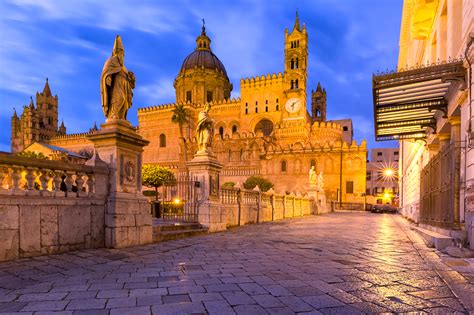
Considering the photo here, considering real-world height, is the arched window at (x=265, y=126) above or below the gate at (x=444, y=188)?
above

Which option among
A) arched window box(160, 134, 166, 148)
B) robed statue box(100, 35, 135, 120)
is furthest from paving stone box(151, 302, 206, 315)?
arched window box(160, 134, 166, 148)

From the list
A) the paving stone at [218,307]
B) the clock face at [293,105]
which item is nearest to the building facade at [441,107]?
the paving stone at [218,307]

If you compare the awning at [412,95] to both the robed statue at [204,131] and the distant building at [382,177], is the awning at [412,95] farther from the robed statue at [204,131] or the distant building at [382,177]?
the distant building at [382,177]

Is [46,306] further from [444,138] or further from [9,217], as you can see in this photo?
[444,138]

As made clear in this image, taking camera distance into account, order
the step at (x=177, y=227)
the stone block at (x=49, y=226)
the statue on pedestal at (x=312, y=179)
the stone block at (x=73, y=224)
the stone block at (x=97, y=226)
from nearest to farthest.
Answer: the stone block at (x=49, y=226)
the stone block at (x=73, y=224)
the stone block at (x=97, y=226)
the step at (x=177, y=227)
the statue on pedestal at (x=312, y=179)

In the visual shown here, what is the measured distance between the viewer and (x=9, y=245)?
532cm

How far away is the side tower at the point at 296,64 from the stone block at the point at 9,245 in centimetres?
5477

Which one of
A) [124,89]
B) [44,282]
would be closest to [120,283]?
[44,282]

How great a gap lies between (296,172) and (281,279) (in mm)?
45595

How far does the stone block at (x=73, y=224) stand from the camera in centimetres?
614

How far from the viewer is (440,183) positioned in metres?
9.02

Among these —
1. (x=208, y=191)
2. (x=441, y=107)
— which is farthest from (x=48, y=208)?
(x=441, y=107)

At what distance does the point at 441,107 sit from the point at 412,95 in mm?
913

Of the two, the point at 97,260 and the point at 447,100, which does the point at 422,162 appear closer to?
the point at 447,100
